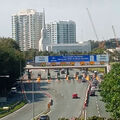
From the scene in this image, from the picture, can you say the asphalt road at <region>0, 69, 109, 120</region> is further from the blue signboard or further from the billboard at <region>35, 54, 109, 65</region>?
the blue signboard

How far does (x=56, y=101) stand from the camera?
59.0 metres

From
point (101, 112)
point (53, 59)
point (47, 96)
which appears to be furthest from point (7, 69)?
point (101, 112)

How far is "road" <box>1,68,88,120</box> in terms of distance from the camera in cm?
4725

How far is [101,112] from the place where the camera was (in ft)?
157

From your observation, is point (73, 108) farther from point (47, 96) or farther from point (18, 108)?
point (47, 96)

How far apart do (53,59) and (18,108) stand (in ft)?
95.0

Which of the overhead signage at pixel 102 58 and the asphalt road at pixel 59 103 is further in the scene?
the overhead signage at pixel 102 58

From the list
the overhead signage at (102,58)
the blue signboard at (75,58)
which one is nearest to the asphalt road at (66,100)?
the blue signboard at (75,58)

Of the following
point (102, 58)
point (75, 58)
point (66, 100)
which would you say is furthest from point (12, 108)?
point (102, 58)

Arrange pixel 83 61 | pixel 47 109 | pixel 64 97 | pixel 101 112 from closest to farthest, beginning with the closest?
pixel 101 112, pixel 47 109, pixel 64 97, pixel 83 61

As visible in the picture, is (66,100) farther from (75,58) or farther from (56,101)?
(75,58)

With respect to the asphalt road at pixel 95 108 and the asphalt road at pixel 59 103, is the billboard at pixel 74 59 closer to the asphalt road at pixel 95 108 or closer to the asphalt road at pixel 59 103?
the asphalt road at pixel 59 103

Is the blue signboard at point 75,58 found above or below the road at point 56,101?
above

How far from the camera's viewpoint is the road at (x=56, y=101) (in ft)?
155
